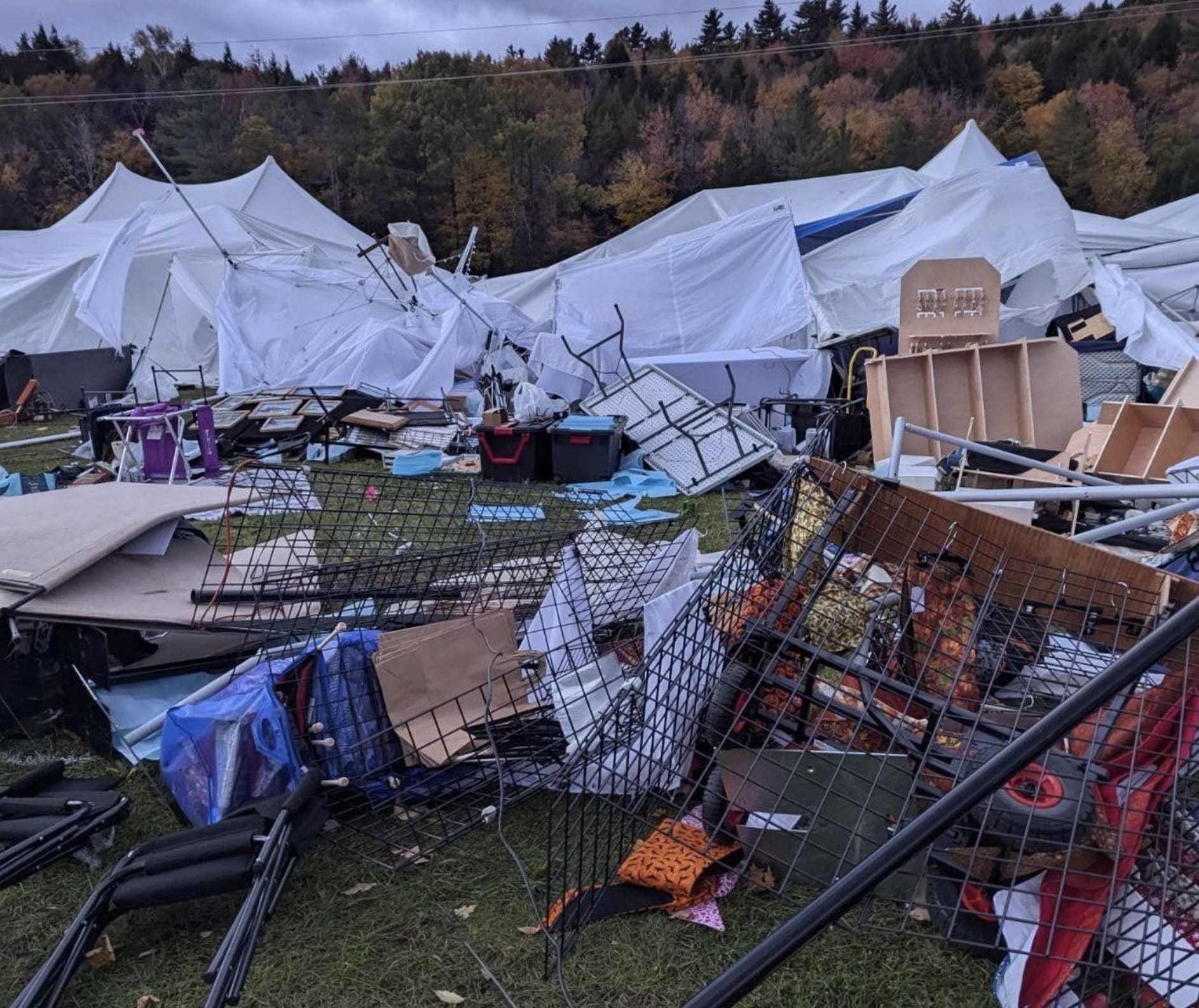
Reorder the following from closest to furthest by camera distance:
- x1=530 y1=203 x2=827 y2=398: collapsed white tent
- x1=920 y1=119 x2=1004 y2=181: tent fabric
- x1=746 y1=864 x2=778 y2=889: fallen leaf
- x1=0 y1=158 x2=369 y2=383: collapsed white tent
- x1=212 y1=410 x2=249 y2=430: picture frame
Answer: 1. x1=746 y1=864 x2=778 y2=889: fallen leaf
2. x1=212 y1=410 x2=249 y2=430: picture frame
3. x1=530 y1=203 x2=827 y2=398: collapsed white tent
4. x1=0 y1=158 x2=369 y2=383: collapsed white tent
5. x1=920 y1=119 x2=1004 y2=181: tent fabric

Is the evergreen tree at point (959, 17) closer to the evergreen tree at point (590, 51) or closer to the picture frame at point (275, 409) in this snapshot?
the evergreen tree at point (590, 51)

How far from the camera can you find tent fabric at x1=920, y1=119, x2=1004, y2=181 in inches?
595

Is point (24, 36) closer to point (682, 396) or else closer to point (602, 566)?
point (682, 396)

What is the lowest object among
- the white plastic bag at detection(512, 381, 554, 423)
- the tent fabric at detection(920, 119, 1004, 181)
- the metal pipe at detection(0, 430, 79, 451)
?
the metal pipe at detection(0, 430, 79, 451)

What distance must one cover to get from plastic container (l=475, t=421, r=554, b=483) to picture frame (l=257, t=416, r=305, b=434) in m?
2.31

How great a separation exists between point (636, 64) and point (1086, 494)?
33.3 m

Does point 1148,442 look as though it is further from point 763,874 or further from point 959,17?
point 959,17

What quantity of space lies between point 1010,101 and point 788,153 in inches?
292

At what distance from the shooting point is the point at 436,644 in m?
2.54

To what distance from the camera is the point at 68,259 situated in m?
12.9

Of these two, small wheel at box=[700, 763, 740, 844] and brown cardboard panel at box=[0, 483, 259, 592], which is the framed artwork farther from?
small wheel at box=[700, 763, 740, 844]

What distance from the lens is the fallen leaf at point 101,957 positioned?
1.96 meters

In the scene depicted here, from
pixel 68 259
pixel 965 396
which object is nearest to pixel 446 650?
pixel 965 396

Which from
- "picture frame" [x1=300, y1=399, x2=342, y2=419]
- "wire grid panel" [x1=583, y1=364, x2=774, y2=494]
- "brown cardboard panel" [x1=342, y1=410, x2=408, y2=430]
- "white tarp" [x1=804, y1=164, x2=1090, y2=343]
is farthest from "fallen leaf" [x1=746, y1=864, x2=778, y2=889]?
"white tarp" [x1=804, y1=164, x2=1090, y2=343]
